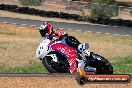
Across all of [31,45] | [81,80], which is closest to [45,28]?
[81,80]

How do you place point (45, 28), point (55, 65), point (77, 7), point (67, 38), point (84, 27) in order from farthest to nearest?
point (77, 7) → point (84, 27) → point (45, 28) → point (67, 38) → point (55, 65)

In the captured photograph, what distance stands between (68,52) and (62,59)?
34cm

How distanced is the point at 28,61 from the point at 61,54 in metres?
11.3

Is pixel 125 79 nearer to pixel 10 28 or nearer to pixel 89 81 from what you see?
pixel 89 81

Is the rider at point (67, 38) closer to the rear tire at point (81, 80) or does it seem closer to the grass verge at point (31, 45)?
the rear tire at point (81, 80)

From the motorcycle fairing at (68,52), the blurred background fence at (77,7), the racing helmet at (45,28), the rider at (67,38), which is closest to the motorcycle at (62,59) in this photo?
the motorcycle fairing at (68,52)

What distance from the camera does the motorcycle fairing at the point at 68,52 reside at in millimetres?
13062

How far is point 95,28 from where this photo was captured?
128ft

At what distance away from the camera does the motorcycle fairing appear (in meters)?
13.1

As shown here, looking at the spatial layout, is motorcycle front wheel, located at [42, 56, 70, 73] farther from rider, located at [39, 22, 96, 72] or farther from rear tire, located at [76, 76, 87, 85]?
rear tire, located at [76, 76, 87, 85]

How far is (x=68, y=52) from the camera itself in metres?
13.2

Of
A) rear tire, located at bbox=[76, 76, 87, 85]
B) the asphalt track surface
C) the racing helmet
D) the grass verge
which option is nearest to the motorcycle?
the racing helmet

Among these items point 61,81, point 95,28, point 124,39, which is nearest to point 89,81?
point 61,81

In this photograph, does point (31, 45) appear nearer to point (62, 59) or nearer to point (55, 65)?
point (62, 59)
